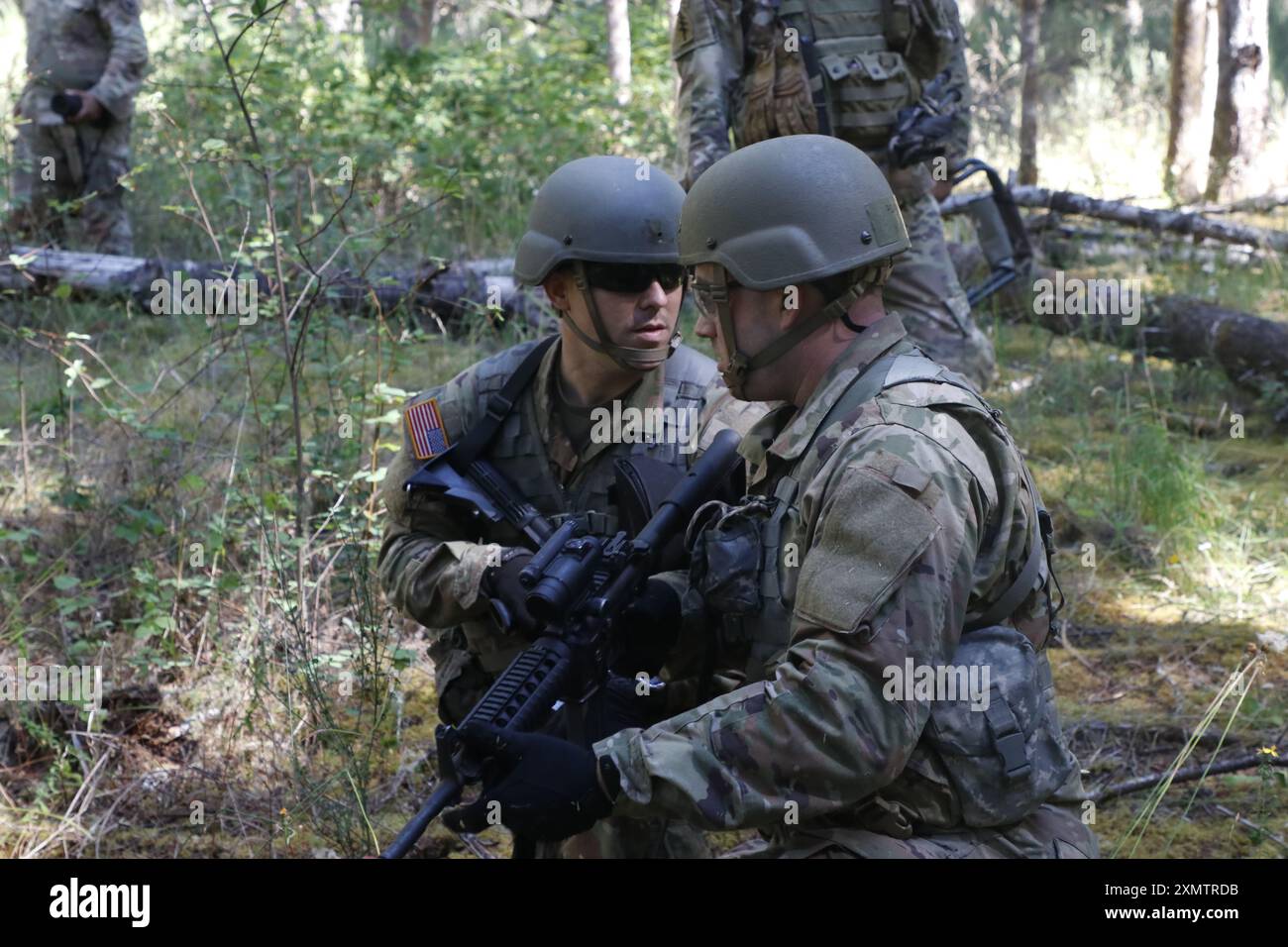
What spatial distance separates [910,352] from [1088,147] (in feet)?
45.6

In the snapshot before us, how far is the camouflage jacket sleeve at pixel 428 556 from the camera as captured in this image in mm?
3006

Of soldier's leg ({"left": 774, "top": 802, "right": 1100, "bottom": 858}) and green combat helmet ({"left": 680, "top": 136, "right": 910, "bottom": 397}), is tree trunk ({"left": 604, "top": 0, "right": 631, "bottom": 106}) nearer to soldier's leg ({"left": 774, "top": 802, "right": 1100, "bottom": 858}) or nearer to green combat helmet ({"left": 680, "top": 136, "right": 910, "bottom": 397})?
green combat helmet ({"left": 680, "top": 136, "right": 910, "bottom": 397})

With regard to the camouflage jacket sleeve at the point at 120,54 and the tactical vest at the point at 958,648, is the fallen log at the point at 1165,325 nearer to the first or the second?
the tactical vest at the point at 958,648

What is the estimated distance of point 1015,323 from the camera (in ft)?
25.7

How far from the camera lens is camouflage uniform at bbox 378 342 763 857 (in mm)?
3094

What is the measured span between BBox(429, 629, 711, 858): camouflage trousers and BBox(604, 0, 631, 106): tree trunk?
7.68 m

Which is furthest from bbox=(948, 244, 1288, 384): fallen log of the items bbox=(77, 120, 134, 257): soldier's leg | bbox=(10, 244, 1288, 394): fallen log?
bbox=(77, 120, 134, 257): soldier's leg

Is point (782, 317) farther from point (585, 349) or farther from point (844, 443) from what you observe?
point (585, 349)

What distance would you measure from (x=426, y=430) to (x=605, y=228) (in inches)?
26.9

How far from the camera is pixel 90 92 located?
7.92 metres

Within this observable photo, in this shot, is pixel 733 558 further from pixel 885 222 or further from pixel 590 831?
pixel 590 831

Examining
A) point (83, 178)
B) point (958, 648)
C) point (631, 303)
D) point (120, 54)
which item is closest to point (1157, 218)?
point (631, 303)

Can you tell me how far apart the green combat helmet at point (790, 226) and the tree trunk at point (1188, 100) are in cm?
976
